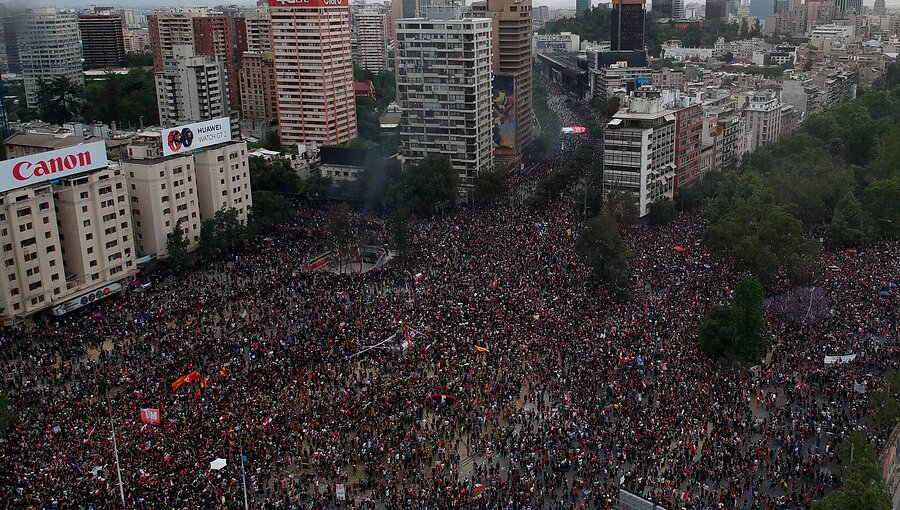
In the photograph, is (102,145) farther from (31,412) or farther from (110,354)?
(31,412)

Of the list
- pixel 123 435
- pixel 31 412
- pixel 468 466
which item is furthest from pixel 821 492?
pixel 31 412

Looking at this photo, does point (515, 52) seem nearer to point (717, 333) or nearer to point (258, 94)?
point (258, 94)

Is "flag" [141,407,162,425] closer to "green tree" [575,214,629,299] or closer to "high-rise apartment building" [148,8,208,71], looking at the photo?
"green tree" [575,214,629,299]

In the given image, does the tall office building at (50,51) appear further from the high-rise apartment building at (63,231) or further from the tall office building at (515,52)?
the high-rise apartment building at (63,231)

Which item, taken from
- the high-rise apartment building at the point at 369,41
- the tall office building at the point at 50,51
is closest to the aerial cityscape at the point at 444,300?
the tall office building at the point at 50,51

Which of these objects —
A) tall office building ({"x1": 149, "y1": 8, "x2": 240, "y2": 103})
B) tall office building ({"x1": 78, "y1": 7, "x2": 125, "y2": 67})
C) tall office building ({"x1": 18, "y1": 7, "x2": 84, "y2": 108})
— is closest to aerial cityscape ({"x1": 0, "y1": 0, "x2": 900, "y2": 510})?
tall office building ({"x1": 18, "y1": 7, "x2": 84, "y2": 108})

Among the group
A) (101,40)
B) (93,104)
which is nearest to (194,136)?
(93,104)
